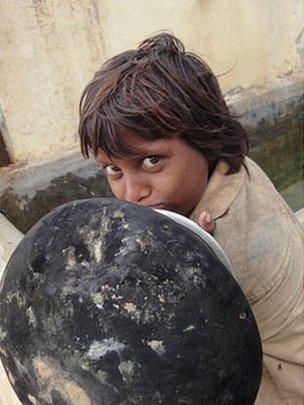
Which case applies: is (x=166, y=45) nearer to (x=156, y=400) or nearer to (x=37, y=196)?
(x=156, y=400)

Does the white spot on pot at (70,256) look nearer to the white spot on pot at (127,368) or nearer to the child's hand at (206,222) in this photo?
the white spot on pot at (127,368)

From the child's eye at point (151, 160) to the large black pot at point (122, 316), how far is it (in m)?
0.34

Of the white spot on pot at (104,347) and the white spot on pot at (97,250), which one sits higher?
the white spot on pot at (97,250)

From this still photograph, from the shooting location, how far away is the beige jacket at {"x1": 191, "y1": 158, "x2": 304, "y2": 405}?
1.27 meters

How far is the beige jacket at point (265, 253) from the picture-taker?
1.27 meters

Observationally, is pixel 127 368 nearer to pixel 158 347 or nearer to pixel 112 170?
pixel 158 347

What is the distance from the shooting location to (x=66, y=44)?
341cm

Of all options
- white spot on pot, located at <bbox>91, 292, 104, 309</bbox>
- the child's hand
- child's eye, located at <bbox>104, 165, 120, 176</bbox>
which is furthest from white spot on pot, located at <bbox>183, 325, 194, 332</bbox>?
child's eye, located at <bbox>104, 165, 120, 176</bbox>

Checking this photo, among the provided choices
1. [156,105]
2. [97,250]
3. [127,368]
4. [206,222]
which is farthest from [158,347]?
[156,105]

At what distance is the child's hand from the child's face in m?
0.09

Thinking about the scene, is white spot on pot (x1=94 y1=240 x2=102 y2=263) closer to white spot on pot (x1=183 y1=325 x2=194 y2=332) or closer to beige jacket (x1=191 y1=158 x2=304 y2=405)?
white spot on pot (x1=183 y1=325 x2=194 y2=332)

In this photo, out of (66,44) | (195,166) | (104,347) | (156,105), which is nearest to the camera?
(104,347)

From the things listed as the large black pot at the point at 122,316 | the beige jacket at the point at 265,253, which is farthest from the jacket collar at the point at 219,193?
the large black pot at the point at 122,316

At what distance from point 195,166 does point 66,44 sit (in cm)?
231
